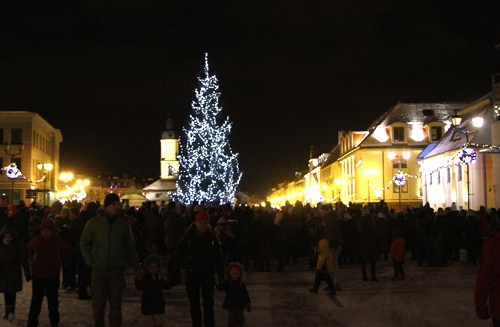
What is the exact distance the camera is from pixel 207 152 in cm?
4816

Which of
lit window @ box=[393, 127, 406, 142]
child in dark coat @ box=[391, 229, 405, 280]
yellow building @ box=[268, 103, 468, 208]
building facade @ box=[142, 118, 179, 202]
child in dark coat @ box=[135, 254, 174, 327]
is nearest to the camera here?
child in dark coat @ box=[135, 254, 174, 327]

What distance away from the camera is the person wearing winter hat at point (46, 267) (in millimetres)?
10148

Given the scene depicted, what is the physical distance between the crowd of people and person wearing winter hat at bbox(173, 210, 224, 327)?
13 mm

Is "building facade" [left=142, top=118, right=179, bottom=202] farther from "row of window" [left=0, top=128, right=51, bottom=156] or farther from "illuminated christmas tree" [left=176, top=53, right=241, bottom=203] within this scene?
"illuminated christmas tree" [left=176, top=53, right=241, bottom=203]

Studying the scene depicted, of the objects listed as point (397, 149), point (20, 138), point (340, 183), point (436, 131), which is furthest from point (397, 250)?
point (20, 138)

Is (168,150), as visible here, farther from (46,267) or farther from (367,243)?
(46,267)

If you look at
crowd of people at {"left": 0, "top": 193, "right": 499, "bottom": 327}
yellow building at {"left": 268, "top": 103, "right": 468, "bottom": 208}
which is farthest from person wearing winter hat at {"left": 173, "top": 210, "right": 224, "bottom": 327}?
yellow building at {"left": 268, "top": 103, "right": 468, "bottom": 208}

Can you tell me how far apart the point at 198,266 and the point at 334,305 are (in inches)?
162

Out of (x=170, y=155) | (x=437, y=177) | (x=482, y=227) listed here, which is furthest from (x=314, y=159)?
(x=482, y=227)

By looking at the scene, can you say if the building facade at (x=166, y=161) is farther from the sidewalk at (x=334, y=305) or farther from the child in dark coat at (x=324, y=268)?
the child in dark coat at (x=324, y=268)

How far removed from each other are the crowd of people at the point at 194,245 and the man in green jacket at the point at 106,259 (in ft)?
0.04

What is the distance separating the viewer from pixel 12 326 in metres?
10.2

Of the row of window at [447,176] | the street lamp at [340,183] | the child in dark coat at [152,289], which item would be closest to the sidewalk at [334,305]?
the child in dark coat at [152,289]

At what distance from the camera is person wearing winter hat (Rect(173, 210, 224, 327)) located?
30.1 feet
